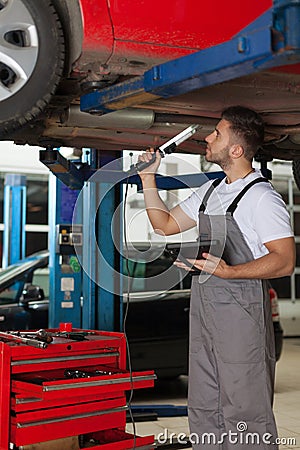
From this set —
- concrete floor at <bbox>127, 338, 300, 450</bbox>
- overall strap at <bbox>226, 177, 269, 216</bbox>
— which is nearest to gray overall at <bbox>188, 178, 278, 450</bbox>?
overall strap at <bbox>226, 177, 269, 216</bbox>

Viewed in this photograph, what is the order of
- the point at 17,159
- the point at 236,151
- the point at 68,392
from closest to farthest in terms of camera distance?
the point at 68,392, the point at 236,151, the point at 17,159

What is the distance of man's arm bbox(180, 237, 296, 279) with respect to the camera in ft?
8.08

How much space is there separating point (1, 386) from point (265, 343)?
1011mm

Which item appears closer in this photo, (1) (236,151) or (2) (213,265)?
(2) (213,265)

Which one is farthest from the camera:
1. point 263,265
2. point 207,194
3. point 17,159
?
point 17,159

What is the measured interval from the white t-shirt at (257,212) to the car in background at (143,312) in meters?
2.50

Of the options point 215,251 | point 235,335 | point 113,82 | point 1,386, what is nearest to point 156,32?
point 113,82

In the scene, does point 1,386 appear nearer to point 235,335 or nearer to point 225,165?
point 235,335

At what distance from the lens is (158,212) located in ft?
9.79

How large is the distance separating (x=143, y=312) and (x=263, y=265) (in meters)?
3.18

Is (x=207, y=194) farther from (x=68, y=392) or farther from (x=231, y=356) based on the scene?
(x=68, y=392)

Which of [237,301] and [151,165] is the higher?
[151,165]
